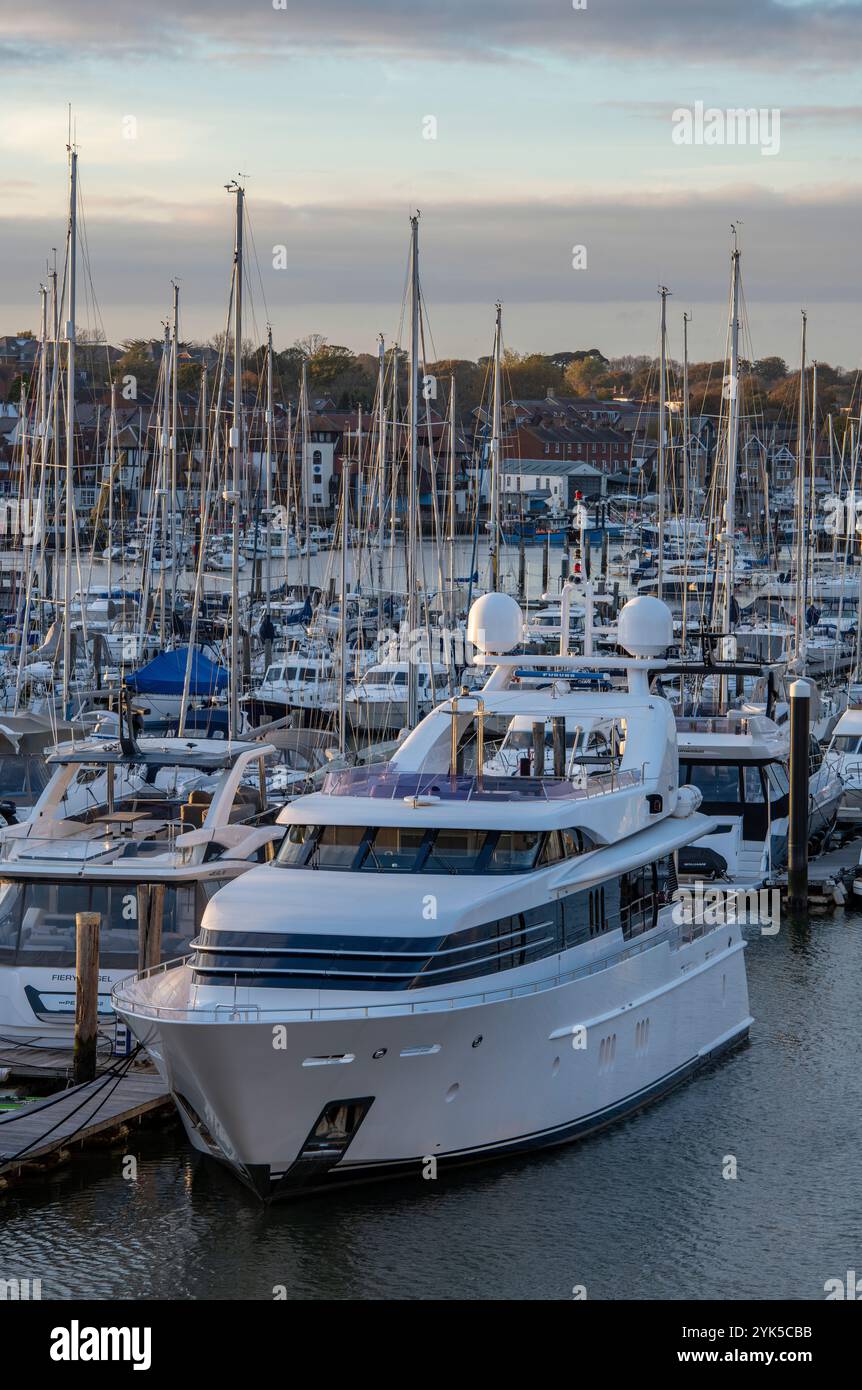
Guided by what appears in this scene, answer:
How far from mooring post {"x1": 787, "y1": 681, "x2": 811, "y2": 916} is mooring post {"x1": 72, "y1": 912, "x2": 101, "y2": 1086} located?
16115mm

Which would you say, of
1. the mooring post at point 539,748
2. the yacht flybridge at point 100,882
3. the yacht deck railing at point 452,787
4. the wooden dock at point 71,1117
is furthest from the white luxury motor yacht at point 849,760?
the wooden dock at point 71,1117

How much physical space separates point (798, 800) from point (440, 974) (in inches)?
649

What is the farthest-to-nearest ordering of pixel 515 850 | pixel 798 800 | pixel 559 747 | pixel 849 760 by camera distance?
pixel 849 760
pixel 798 800
pixel 559 747
pixel 515 850

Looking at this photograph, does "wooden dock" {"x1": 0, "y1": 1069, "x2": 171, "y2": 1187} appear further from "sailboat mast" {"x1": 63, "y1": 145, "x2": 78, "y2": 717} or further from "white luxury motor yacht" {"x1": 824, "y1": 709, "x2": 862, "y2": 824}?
"white luxury motor yacht" {"x1": 824, "y1": 709, "x2": 862, "y2": 824}

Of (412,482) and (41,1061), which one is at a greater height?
(412,482)

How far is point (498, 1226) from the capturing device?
19594mm

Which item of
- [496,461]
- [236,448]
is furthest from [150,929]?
[496,461]

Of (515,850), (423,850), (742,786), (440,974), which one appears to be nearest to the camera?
(440,974)

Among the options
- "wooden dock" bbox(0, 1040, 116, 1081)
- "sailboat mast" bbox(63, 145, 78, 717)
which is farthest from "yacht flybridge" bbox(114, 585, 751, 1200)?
"sailboat mast" bbox(63, 145, 78, 717)

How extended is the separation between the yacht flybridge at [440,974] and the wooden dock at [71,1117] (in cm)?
100

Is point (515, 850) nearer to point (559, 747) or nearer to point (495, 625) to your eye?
point (559, 747)

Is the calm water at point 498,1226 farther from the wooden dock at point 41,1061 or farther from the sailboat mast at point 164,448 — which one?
the sailboat mast at point 164,448

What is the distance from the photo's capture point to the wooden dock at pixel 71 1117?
20.2 metres
